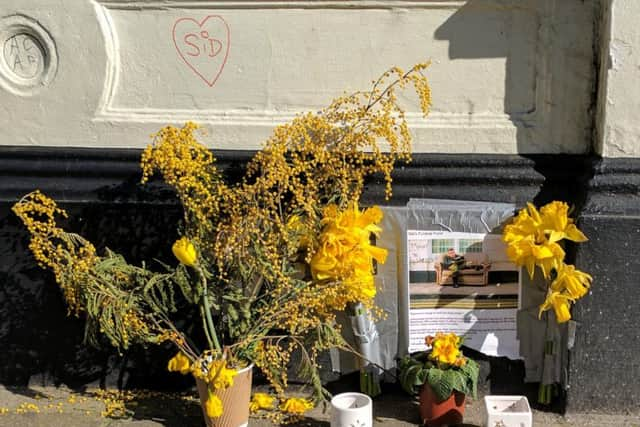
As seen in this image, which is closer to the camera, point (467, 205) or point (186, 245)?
point (186, 245)

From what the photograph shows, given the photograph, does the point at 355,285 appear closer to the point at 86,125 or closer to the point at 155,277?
the point at 155,277

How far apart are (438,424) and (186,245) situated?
1433 mm

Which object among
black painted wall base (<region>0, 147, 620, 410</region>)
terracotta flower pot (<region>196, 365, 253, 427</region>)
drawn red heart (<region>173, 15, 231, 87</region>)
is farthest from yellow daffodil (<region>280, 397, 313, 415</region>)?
drawn red heart (<region>173, 15, 231, 87</region>)

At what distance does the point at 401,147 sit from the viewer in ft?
11.8

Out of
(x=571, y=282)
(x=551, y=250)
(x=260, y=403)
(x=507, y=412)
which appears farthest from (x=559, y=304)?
(x=260, y=403)

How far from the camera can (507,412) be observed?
3.21m

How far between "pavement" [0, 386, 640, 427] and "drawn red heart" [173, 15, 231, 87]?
5.50 feet

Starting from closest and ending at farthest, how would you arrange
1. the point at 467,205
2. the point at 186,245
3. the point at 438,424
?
the point at 186,245 → the point at 438,424 → the point at 467,205

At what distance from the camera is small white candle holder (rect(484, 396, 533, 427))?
315 centimetres

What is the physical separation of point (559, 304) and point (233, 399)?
5.10 ft

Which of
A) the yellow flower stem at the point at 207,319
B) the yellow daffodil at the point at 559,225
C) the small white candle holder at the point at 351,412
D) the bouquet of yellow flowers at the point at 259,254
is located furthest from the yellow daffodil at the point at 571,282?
the yellow flower stem at the point at 207,319

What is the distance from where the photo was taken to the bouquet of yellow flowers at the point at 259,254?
320 centimetres

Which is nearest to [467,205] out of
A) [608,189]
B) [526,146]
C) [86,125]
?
[526,146]

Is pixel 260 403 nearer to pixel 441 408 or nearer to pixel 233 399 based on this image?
pixel 233 399
